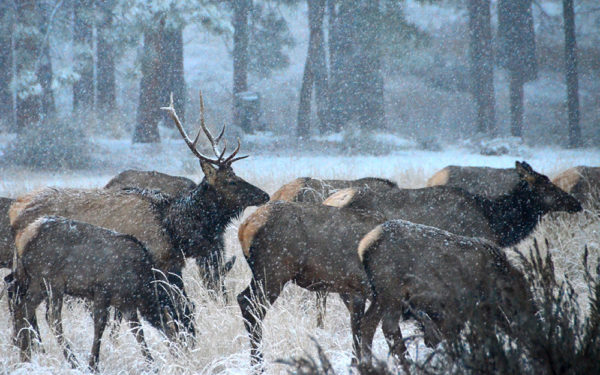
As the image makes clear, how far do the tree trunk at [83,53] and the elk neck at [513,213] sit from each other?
16866 millimetres

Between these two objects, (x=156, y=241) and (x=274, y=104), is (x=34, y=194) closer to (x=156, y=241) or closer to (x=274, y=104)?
(x=156, y=241)

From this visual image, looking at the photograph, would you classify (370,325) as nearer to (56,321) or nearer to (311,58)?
(56,321)

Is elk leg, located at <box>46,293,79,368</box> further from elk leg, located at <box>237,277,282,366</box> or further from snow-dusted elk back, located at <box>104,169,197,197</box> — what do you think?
snow-dusted elk back, located at <box>104,169,197,197</box>

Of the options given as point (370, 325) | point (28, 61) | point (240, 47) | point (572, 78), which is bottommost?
point (370, 325)

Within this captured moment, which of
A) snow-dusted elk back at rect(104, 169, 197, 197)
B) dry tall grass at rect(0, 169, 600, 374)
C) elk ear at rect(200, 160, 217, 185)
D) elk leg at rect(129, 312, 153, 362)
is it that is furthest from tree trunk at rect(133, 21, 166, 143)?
elk leg at rect(129, 312, 153, 362)

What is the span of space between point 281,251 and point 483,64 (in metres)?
23.7

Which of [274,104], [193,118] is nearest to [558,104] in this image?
[274,104]

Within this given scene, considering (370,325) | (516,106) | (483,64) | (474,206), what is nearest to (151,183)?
(474,206)

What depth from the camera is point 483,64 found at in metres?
26.5

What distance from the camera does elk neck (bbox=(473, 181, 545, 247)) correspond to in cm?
645

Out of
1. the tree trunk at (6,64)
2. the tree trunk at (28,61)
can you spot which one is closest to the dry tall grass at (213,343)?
the tree trunk at (28,61)

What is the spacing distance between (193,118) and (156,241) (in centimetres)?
2325

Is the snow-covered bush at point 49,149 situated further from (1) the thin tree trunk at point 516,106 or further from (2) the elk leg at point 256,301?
(1) the thin tree trunk at point 516,106

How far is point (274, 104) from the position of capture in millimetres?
31547
